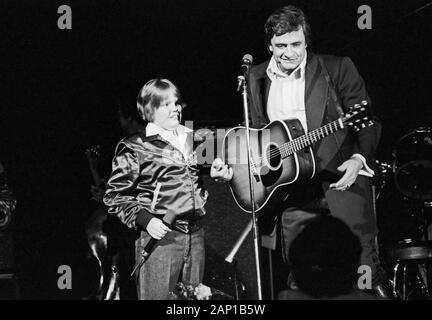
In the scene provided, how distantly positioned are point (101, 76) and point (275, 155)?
158 centimetres

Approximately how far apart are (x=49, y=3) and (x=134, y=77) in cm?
90

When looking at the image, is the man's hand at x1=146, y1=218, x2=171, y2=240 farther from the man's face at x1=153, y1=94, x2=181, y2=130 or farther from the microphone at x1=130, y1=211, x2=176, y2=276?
the man's face at x1=153, y1=94, x2=181, y2=130

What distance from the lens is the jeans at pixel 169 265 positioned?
446cm

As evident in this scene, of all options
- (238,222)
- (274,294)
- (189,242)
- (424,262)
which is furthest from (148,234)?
(424,262)

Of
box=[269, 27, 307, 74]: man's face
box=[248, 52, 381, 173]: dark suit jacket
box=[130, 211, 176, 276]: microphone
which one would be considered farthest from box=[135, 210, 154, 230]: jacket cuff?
box=[269, 27, 307, 74]: man's face

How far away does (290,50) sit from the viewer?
185 inches

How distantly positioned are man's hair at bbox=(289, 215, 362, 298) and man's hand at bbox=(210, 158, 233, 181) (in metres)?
0.66

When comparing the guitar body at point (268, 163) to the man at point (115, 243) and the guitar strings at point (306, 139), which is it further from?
the man at point (115, 243)

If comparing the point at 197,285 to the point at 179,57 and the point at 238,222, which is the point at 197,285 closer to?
the point at 238,222

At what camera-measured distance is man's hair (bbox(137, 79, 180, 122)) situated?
469 cm

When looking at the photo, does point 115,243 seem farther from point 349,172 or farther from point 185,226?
point 349,172

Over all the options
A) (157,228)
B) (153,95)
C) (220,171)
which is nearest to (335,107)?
(220,171)

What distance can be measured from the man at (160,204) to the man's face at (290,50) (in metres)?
0.94

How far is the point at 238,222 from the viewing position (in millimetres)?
4844
